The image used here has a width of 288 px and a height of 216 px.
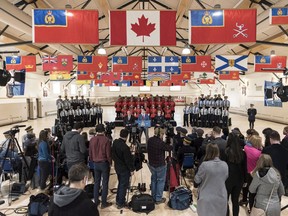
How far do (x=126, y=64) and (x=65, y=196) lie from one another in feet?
36.1

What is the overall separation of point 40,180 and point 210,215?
4159 mm

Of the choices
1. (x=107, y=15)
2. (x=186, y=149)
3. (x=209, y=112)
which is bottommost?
(x=186, y=149)

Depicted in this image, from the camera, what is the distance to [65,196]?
2115mm

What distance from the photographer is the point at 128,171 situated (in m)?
4.78

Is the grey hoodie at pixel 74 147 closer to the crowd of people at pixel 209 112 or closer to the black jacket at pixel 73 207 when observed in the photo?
the black jacket at pixel 73 207

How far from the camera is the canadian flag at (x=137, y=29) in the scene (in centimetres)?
534

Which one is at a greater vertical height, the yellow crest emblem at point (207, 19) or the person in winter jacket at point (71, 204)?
the yellow crest emblem at point (207, 19)

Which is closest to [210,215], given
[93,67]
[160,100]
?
[93,67]

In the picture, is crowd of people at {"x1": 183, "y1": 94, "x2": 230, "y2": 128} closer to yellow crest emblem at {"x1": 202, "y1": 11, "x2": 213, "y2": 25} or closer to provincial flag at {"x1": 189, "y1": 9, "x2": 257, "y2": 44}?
provincial flag at {"x1": 189, "y1": 9, "x2": 257, "y2": 44}

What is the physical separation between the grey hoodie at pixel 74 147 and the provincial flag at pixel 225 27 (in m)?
3.14

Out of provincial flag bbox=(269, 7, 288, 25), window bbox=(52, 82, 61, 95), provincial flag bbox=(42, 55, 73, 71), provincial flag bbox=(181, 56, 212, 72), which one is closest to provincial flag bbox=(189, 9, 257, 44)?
provincial flag bbox=(269, 7, 288, 25)

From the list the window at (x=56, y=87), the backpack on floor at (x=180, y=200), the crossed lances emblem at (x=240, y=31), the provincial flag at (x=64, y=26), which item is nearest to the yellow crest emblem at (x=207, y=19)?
the crossed lances emblem at (x=240, y=31)

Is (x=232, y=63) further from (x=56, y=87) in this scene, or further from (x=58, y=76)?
(x=56, y=87)

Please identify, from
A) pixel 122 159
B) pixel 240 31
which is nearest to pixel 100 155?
pixel 122 159
